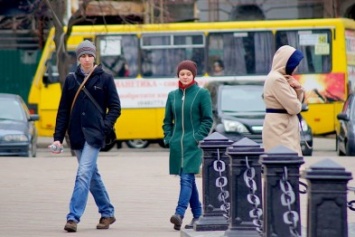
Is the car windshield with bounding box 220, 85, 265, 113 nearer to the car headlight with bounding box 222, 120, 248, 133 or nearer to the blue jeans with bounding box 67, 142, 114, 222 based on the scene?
the car headlight with bounding box 222, 120, 248, 133

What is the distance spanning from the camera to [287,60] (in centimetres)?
1100

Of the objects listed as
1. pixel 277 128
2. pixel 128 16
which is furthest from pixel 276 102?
pixel 128 16

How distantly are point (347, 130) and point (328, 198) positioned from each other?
55.5ft

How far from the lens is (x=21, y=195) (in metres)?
15.3

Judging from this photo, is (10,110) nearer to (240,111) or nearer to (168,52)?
(240,111)

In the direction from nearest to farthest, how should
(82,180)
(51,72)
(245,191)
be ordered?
(245,191), (82,180), (51,72)

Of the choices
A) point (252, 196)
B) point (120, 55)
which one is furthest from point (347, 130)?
point (252, 196)

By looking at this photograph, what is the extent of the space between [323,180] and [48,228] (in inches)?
214

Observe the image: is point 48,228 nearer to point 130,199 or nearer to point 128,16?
point 130,199

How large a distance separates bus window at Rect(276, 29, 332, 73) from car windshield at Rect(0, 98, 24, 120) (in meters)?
8.91

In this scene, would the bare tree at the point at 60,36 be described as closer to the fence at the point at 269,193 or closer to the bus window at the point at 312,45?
the bus window at the point at 312,45

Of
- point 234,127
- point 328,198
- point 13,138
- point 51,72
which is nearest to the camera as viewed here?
point 328,198

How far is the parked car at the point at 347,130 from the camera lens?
23688mm

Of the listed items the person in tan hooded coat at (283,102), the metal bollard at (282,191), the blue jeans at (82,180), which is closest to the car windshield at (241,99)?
the blue jeans at (82,180)
